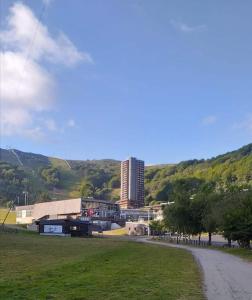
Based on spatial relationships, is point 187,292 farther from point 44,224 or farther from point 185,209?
point 44,224

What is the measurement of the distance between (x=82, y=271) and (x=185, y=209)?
7078 centimetres

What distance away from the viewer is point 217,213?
61844 millimetres

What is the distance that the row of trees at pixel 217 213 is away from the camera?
171 ft

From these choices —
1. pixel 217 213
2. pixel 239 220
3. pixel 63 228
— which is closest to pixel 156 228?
pixel 63 228

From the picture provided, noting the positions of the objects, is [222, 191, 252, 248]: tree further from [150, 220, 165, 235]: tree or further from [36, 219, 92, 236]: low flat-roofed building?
[150, 220, 165, 235]: tree

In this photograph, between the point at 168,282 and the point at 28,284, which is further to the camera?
the point at 168,282

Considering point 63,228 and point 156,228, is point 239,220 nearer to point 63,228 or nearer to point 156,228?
point 63,228

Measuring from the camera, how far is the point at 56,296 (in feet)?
49.6

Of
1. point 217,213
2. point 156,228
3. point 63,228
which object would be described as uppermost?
point 217,213

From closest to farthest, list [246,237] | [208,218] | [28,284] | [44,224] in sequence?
[28,284], [246,237], [208,218], [44,224]

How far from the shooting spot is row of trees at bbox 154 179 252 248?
52.2 m

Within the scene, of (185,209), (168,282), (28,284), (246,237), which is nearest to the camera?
(28,284)

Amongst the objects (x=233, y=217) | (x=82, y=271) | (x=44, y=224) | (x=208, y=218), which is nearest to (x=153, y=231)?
(x=44, y=224)

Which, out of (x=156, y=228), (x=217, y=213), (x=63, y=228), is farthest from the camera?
(x=156, y=228)
